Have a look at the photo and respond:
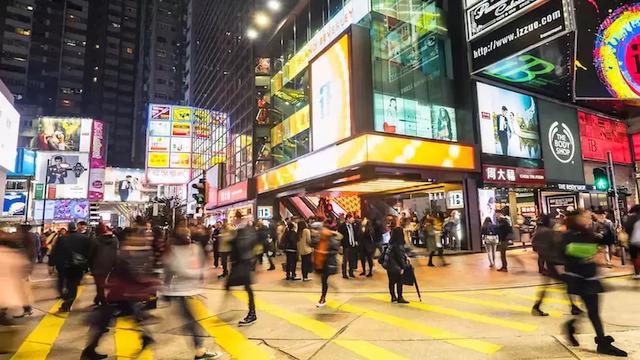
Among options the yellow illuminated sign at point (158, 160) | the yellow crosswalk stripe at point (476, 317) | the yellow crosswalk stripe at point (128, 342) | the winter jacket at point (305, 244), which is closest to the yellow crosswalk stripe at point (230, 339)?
the yellow crosswalk stripe at point (128, 342)

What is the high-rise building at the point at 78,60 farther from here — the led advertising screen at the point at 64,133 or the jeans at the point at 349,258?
the jeans at the point at 349,258

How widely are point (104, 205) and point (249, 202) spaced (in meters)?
46.6

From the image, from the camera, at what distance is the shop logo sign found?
24750 millimetres

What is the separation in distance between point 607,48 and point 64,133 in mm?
62129

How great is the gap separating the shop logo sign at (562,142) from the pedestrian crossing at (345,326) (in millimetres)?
18099

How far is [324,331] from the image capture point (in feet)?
21.9

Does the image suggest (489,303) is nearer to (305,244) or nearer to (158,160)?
(305,244)

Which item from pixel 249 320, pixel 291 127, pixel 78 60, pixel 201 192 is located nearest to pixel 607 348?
pixel 249 320

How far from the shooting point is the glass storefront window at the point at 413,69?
21047 mm

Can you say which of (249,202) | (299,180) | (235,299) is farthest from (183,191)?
(235,299)

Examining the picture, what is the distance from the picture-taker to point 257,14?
35125 mm

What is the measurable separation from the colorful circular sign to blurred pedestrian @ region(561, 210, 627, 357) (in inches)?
361

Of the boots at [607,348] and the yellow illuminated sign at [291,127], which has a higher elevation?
the yellow illuminated sign at [291,127]

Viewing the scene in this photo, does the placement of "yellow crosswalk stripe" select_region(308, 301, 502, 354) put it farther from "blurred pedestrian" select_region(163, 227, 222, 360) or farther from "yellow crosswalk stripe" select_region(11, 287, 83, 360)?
"yellow crosswalk stripe" select_region(11, 287, 83, 360)
